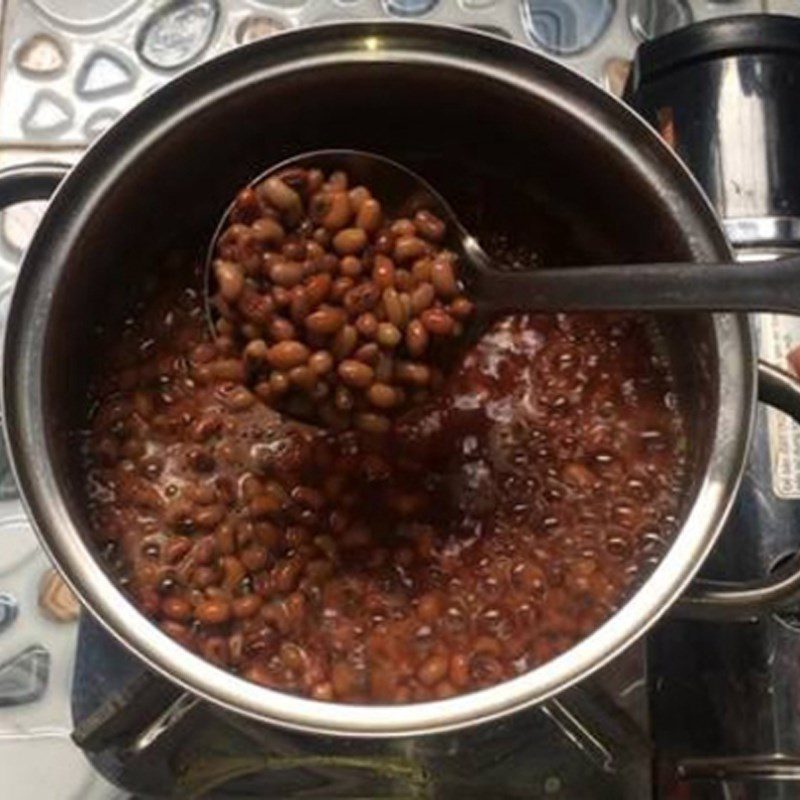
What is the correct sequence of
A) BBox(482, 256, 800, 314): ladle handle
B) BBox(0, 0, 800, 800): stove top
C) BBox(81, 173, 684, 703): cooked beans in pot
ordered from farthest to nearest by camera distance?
BBox(0, 0, 800, 800): stove top < BBox(81, 173, 684, 703): cooked beans in pot < BBox(482, 256, 800, 314): ladle handle

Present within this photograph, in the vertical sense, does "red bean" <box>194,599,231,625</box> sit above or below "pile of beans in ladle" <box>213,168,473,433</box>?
below

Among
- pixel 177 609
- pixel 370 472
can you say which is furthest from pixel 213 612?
pixel 370 472

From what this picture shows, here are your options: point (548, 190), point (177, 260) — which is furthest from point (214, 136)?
point (548, 190)

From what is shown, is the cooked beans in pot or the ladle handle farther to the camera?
the cooked beans in pot

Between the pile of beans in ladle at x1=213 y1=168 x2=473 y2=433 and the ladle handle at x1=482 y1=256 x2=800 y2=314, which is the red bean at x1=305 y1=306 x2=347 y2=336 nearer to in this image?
the pile of beans in ladle at x1=213 y1=168 x2=473 y2=433

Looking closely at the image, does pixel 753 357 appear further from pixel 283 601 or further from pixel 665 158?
pixel 283 601

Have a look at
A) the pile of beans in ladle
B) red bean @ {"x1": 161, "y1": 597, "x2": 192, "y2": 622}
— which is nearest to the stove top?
red bean @ {"x1": 161, "y1": 597, "x2": 192, "y2": 622}

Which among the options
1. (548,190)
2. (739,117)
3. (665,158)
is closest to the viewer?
(665,158)
